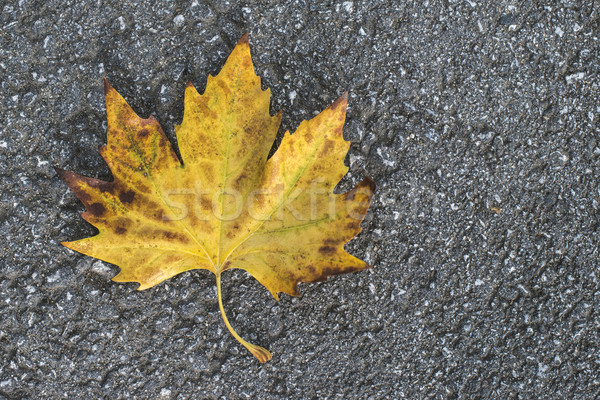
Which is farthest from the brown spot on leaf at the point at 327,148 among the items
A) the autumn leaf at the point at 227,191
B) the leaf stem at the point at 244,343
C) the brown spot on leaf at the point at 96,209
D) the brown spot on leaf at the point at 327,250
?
the brown spot on leaf at the point at 96,209

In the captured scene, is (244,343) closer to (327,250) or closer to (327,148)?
(327,250)

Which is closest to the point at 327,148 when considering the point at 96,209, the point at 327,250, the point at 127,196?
the point at 327,250

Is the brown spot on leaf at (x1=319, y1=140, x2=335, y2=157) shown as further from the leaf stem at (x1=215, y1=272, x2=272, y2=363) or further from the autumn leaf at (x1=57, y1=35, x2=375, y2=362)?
the leaf stem at (x1=215, y1=272, x2=272, y2=363)

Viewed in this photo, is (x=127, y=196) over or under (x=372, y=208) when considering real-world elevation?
over

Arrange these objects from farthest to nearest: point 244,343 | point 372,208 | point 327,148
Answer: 1. point 372,208
2. point 244,343
3. point 327,148

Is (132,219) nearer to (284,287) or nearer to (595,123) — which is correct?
(284,287)

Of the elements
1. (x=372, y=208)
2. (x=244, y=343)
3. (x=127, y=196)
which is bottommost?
(x=244, y=343)
